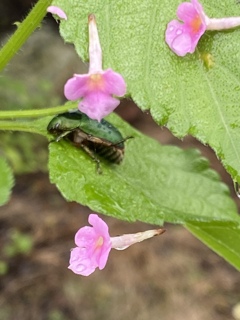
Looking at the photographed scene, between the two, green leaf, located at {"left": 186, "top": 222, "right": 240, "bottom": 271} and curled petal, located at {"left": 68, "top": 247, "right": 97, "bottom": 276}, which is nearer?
curled petal, located at {"left": 68, "top": 247, "right": 97, "bottom": 276}

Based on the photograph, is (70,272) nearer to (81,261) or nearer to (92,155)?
(92,155)

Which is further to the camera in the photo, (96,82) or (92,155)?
(92,155)

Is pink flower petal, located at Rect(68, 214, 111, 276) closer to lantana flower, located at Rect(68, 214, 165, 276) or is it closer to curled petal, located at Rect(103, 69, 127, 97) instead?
lantana flower, located at Rect(68, 214, 165, 276)

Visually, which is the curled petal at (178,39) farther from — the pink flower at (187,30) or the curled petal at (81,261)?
the curled petal at (81,261)

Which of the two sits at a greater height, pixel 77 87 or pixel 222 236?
pixel 77 87

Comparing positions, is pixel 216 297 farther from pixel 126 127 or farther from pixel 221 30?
pixel 221 30

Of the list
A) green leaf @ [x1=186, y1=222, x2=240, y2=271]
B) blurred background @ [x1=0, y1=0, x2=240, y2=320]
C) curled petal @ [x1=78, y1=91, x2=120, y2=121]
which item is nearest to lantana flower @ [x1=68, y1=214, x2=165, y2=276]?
curled petal @ [x1=78, y1=91, x2=120, y2=121]

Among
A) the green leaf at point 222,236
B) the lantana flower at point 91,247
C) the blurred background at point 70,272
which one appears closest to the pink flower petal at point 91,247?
the lantana flower at point 91,247

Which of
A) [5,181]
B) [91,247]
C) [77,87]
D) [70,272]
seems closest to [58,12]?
[77,87]
